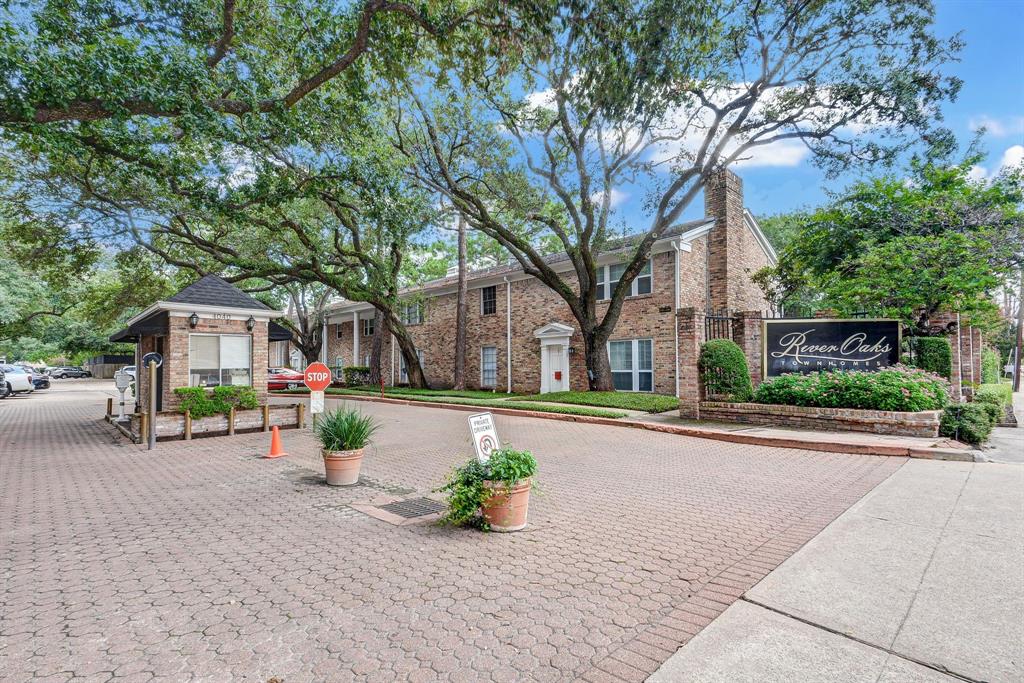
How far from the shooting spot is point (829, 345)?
11.9 meters

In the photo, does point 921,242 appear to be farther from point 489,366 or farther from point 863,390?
point 489,366

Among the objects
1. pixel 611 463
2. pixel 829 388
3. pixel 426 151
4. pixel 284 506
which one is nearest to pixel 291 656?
pixel 284 506

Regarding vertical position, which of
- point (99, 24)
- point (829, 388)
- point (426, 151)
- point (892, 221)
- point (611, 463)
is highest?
point (426, 151)

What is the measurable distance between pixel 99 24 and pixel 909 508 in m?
14.0

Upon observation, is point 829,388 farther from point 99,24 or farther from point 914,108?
point 99,24

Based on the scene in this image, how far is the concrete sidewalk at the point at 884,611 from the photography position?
266 centimetres

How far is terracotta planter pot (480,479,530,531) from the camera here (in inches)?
189

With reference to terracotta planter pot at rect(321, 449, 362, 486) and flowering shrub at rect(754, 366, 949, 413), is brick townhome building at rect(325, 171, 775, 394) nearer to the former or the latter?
flowering shrub at rect(754, 366, 949, 413)

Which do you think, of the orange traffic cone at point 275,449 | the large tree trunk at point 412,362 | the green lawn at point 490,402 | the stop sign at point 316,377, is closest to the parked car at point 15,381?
the green lawn at point 490,402

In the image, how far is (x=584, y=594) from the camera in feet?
11.7

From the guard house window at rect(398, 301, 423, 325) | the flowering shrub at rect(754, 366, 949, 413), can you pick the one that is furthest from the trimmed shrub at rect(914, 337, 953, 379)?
the guard house window at rect(398, 301, 423, 325)

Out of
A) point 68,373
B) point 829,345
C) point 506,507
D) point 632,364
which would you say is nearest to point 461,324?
point 632,364

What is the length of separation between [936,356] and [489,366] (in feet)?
51.9

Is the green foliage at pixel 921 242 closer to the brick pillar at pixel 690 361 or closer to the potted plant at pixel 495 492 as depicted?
the brick pillar at pixel 690 361
